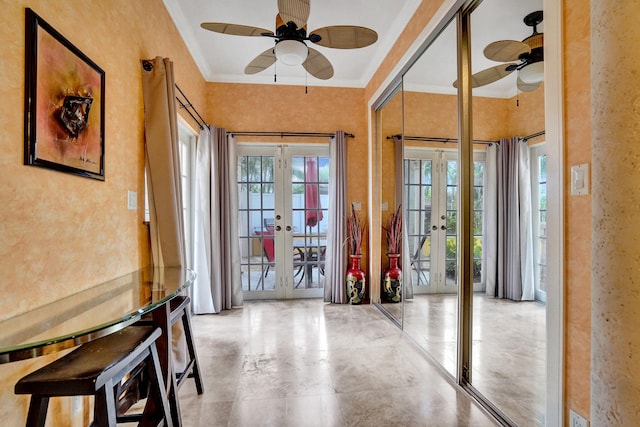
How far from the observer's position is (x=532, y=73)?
63.7 inches

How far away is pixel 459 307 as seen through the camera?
217cm

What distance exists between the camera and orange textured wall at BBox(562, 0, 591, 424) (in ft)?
4.02

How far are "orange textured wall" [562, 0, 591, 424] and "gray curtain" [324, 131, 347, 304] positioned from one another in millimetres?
2870

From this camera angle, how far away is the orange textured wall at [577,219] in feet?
4.02

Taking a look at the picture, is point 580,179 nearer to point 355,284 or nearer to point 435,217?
point 435,217

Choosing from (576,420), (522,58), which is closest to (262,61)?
(522,58)

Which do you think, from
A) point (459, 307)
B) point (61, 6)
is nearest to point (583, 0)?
point (459, 307)

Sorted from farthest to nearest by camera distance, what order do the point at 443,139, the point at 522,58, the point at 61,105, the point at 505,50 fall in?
the point at 443,139 → the point at 505,50 → the point at 522,58 → the point at 61,105

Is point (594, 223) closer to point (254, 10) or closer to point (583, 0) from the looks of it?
point (583, 0)

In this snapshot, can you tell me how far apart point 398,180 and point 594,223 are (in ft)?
10.7

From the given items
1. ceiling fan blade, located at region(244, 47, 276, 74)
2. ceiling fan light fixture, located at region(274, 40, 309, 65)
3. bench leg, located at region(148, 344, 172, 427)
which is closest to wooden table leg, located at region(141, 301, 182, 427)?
bench leg, located at region(148, 344, 172, 427)

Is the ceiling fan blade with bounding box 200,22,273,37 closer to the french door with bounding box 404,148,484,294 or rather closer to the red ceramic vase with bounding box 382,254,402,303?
the french door with bounding box 404,148,484,294

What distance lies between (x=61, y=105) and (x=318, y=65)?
2054mm

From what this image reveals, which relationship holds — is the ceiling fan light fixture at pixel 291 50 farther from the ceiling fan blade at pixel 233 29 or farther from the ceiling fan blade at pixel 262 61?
the ceiling fan blade at pixel 262 61
